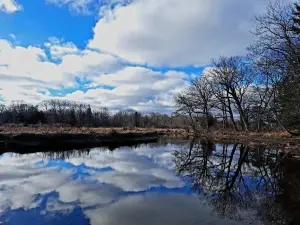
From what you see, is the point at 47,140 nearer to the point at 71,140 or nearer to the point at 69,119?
the point at 71,140

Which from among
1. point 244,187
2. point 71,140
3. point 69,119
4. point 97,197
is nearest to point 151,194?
point 97,197

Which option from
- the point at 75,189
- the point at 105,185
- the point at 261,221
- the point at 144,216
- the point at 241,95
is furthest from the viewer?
the point at 241,95

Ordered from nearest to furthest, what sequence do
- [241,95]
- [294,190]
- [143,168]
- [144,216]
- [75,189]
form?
[144,216] → [294,190] → [75,189] → [143,168] → [241,95]

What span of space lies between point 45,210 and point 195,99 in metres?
44.2

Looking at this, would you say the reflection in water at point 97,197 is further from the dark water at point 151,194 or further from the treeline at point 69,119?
the treeline at point 69,119

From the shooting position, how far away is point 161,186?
10031 millimetres

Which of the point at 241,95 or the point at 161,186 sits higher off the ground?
the point at 241,95

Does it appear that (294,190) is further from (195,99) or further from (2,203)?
(195,99)

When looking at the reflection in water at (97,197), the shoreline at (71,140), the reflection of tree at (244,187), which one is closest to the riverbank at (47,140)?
the shoreline at (71,140)

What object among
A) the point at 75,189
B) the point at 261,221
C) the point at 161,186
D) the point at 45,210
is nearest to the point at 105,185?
the point at 75,189

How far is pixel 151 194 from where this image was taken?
893 cm

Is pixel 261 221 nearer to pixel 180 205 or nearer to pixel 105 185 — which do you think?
pixel 180 205

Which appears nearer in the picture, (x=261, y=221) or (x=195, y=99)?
(x=261, y=221)

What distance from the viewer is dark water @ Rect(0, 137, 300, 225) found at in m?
6.52
